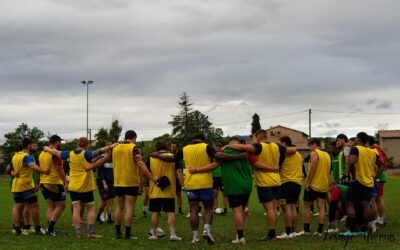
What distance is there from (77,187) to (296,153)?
16.4ft

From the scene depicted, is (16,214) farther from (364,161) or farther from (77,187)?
(364,161)

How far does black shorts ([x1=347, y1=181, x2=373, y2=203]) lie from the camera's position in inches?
437

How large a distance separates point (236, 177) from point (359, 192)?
289 centimetres

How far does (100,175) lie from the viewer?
14.8m

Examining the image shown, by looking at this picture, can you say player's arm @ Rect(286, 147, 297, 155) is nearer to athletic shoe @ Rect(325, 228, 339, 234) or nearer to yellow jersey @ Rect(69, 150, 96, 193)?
athletic shoe @ Rect(325, 228, 339, 234)

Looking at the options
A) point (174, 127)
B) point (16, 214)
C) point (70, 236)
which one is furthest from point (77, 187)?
point (174, 127)

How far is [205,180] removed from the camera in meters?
10.5

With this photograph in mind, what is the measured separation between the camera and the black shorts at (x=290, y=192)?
445 inches

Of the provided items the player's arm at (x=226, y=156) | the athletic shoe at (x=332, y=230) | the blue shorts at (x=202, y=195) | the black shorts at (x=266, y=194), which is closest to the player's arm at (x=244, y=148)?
the player's arm at (x=226, y=156)

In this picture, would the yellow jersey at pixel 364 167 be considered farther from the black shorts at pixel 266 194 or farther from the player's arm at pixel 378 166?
the black shorts at pixel 266 194

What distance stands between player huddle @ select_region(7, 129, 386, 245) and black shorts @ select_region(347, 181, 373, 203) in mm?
21

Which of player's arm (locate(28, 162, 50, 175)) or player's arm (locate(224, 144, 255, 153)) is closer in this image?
player's arm (locate(224, 144, 255, 153))

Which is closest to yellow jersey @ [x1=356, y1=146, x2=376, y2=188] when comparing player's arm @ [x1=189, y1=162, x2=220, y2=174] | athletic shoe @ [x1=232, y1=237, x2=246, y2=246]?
athletic shoe @ [x1=232, y1=237, x2=246, y2=246]

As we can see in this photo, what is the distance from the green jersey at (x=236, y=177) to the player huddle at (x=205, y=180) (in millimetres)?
20
